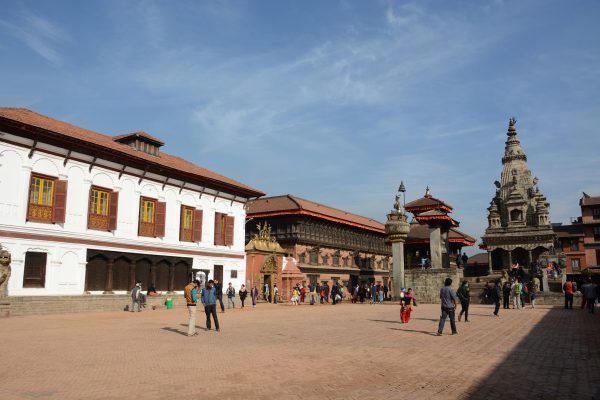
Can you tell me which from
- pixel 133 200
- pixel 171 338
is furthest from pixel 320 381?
pixel 133 200

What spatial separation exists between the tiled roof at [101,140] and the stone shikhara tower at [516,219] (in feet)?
95.7

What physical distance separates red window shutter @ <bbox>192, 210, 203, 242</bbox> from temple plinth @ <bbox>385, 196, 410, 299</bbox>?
12.5 m

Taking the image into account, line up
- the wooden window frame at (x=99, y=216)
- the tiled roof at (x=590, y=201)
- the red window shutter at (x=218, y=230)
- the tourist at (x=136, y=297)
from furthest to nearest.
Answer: the tiled roof at (x=590, y=201), the red window shutter at (x=218, y=230), the wooden window frame at (x=99, y=216), the tourist at (x=136, y=297)

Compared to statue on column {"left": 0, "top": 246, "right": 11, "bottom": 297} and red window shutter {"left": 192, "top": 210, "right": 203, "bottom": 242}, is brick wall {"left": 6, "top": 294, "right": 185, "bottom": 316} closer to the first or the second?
statue on column {"left": 0, "top": 246, "right": 11, "bottom": 297}

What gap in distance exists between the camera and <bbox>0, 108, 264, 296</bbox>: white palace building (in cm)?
2141

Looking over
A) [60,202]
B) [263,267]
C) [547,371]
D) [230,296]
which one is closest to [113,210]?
[60,202]

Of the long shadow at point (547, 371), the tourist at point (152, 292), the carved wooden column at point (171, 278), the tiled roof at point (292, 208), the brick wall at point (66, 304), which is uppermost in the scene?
the tiled roof at point (292, 208)

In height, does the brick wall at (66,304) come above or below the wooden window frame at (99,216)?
below

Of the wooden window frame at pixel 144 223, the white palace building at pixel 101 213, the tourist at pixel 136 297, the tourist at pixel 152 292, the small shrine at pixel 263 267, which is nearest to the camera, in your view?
the white palace building at pixel 101 213

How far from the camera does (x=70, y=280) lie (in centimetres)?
2328

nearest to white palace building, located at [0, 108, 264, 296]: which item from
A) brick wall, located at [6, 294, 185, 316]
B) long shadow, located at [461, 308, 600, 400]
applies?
brick wall, located at [6, 294, 185, 316]

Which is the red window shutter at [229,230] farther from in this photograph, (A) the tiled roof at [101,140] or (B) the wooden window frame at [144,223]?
(B) the wooden window frame at [144,223]

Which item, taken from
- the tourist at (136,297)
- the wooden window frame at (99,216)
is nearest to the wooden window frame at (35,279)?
the wooden window frame at (99,216)

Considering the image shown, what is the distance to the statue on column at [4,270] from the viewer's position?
1969 cm
